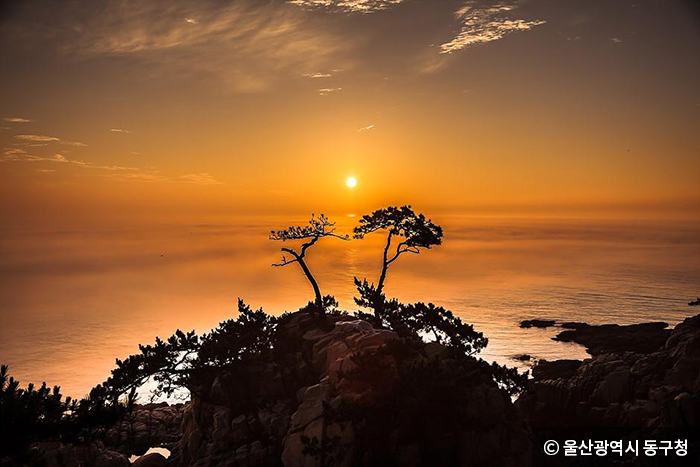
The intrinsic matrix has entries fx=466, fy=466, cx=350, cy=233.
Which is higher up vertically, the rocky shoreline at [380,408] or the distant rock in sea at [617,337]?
the rocky shoreline at [380,408]

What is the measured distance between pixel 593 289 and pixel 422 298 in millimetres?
45315

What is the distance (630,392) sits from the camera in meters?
39.5

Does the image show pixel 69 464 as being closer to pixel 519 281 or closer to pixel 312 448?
pixel 312 448

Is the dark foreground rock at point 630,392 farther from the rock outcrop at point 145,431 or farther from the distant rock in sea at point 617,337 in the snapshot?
the rock outcrop at point 145,431

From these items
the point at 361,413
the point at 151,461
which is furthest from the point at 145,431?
the point at 361,413

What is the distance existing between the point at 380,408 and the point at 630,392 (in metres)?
25.9

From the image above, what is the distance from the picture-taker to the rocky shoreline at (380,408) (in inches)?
1029

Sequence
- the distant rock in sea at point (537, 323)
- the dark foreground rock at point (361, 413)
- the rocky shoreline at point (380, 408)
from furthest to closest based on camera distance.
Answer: the distant rock in sea at point (537, 323) → the rocky shoreline at point (380, 408) → the dark foreground rock at point (361, 413)

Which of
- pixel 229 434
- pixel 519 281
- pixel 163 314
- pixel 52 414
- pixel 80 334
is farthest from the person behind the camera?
pixel 519 281

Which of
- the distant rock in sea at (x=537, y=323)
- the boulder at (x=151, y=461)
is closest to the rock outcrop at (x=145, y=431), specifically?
the boulder at (x=151, y=461)

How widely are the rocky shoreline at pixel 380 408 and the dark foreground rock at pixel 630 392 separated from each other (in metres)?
0.09

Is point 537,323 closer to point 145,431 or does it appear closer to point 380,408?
point 380,408

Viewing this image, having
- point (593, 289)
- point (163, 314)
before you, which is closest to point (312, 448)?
point (163, 314)

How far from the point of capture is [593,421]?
39.2m
